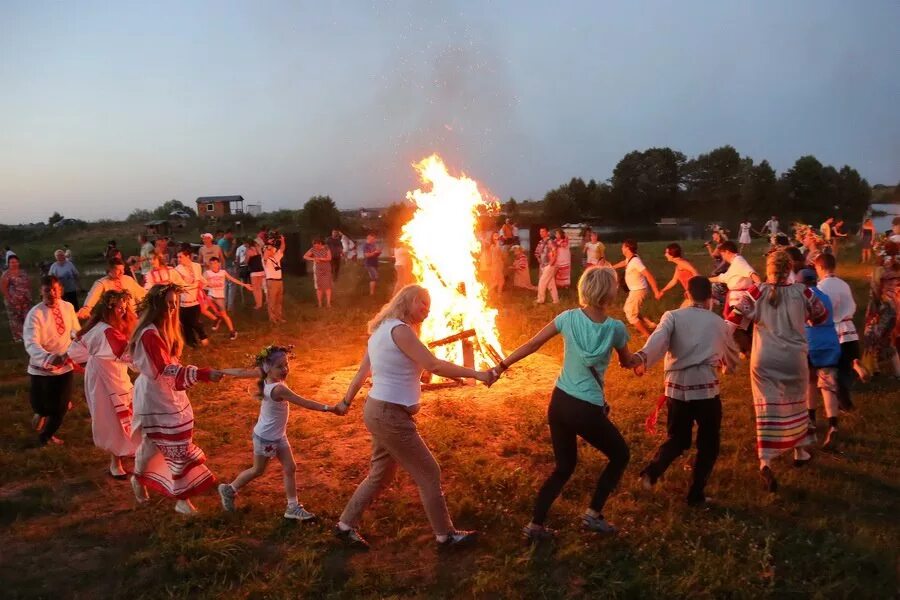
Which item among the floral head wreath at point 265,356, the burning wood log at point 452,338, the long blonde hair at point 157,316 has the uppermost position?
the long blonde hair at point 157,316

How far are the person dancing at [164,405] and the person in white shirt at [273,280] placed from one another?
8.42m

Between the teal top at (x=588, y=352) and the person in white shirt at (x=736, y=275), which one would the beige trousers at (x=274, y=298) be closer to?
the person in white shirt at (x=736, y=275)

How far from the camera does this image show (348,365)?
1040 cm

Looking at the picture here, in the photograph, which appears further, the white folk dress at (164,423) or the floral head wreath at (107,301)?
the floral head wreath at (107,301)

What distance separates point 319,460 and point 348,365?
3833mm

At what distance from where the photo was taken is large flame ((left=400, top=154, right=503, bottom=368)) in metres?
9.87

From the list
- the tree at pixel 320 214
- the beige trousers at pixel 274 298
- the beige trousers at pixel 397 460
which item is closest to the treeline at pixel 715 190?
the tree at pixel 320 214

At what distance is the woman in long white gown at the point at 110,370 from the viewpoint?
553 cm

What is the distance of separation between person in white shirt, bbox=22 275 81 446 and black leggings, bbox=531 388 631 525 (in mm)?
5357

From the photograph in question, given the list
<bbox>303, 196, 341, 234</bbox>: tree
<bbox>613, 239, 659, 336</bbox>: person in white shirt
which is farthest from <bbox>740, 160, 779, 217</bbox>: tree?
<bbox>613, 239, 659, 336</bbox>: person in white shirt

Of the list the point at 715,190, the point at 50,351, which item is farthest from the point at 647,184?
the point at 50,351

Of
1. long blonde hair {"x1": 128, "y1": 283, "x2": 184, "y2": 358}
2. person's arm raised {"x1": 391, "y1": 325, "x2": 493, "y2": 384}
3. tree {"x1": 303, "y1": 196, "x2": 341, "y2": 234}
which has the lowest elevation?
person's arm raised {"x1": 391, "y1": 325, "x2": 493, "y2": 384}

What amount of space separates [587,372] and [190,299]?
29.7ft

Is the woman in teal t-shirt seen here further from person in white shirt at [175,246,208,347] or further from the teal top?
person in white shirt at [175,246,208,347]
